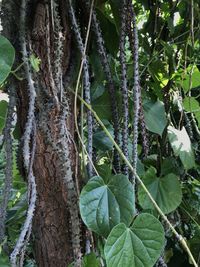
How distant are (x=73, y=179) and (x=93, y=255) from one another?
0.36 ft

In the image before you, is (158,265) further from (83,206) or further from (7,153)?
(7,153)

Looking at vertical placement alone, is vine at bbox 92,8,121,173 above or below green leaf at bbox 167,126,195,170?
above

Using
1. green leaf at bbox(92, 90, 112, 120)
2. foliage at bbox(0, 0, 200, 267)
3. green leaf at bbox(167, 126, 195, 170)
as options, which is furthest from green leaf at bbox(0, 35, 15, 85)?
green leaf at bbox(167, 126, 195, 170)

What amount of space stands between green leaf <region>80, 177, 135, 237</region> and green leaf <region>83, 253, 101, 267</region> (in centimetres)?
4

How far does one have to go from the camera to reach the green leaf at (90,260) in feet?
1.82

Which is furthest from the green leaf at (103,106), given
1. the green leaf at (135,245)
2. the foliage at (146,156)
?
the green leaf at (135,245)

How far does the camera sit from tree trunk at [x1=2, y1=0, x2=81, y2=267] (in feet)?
1.87

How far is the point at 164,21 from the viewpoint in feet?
2.75

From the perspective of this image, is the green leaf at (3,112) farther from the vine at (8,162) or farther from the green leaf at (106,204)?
the green leaf at (106,204)

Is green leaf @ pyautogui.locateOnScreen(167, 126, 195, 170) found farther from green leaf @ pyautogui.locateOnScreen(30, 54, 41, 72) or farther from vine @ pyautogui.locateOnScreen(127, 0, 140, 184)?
green leaf @ pyautogui.locateOnScreen(30, 54, 41, 72)

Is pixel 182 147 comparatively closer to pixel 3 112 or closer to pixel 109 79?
pixel 109 79

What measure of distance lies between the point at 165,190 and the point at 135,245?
20cm

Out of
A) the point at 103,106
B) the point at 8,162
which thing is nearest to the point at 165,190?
the point at 103,106

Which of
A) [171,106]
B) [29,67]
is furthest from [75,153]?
[171,106]
